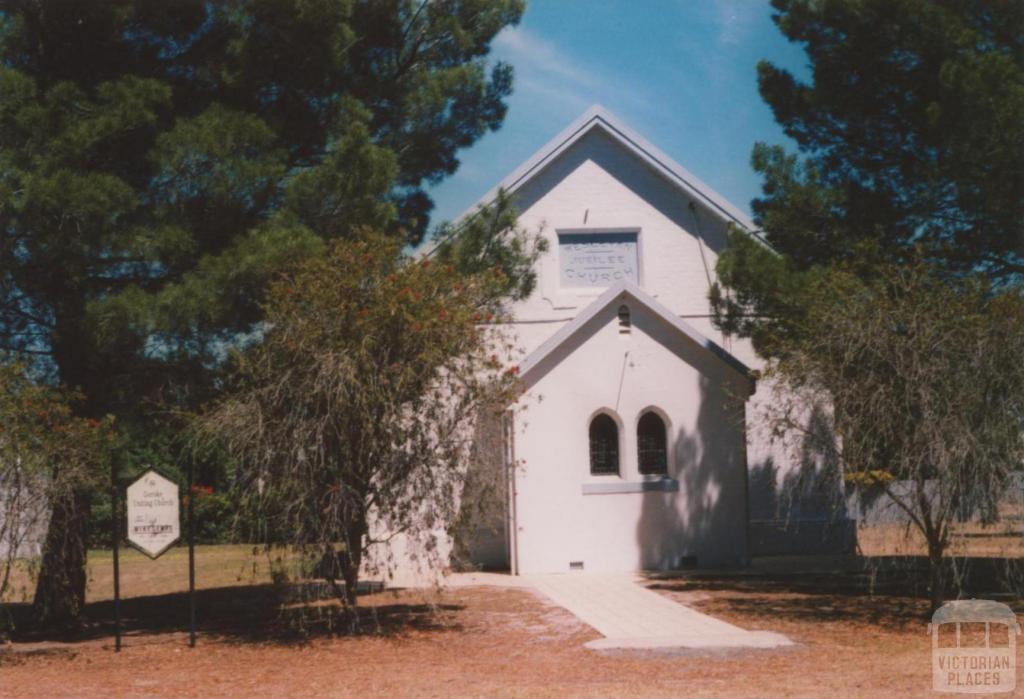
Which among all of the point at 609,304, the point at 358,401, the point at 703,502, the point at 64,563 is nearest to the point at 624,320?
the point at 609,304

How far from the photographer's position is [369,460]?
14.1 meters

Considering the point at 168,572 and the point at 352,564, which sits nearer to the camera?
the point at 352,564

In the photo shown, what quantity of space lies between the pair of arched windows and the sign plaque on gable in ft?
15.7

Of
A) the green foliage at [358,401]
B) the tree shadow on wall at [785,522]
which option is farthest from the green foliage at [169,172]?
the tree shadow on wall at [785,522]

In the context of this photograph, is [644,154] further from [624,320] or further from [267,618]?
[267,618]

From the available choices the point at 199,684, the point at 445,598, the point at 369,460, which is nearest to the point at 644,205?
the point at 445,598

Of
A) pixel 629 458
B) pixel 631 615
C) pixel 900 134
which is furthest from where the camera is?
pixel 629 458

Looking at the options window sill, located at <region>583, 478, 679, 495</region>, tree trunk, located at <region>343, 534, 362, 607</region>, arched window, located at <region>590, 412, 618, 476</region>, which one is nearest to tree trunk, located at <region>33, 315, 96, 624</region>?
tree trunk, located at <region>343, 534, 362, 607</region>

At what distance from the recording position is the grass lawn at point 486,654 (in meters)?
11.0

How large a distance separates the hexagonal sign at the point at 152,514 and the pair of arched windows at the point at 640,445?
873cm

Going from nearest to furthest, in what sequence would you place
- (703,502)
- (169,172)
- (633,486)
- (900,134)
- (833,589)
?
(169,172) < (900,134) < (833,589) < (633,486) < (703,502)

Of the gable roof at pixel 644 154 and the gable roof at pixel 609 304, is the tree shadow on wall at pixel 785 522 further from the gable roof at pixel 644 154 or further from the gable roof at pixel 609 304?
the gable roof at pixel 644 154

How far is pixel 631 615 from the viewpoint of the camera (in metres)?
15.3

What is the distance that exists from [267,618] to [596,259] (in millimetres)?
11731
